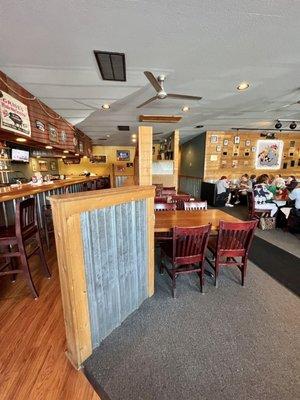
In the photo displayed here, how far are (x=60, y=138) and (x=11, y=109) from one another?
2237 millimetres

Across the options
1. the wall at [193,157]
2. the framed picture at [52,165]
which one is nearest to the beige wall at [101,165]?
the framed picture at [52,165]

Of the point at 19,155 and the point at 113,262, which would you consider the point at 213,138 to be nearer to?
the point at 19,155

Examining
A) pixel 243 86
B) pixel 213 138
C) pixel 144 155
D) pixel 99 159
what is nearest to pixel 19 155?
pixel 144 155

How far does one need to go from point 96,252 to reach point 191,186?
8792 millimetres

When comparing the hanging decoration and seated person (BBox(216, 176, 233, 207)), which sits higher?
the hanging decoration

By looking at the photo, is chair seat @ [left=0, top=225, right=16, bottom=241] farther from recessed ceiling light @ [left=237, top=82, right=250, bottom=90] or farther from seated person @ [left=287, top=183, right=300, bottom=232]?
seated person @ [left=287, top=183, right=300, bottom=232]

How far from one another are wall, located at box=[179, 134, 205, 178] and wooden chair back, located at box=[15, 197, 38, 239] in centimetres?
746

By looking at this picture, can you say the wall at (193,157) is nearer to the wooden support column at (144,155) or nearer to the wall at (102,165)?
the wall at (102,165)

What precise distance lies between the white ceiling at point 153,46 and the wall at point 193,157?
4748 mm

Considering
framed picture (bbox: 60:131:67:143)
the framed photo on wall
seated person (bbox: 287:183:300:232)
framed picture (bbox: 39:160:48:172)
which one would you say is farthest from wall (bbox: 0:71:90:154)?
seated person (bbox: 287:183:300:232)

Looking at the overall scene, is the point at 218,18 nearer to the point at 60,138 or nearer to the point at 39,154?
the point at 60,138

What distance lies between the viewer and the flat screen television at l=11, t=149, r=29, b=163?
535 centimetres

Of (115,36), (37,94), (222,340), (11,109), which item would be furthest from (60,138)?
(222,340)

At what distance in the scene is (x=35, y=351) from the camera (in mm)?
1562
